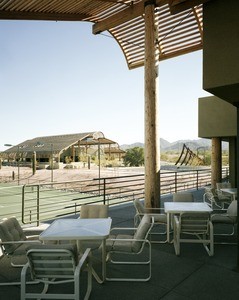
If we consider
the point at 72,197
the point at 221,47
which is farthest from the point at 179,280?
the point at 72,197

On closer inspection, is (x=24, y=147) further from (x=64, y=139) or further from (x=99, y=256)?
(x=99, y=256)

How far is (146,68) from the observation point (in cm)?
630

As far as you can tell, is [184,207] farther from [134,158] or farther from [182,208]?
[134,158]

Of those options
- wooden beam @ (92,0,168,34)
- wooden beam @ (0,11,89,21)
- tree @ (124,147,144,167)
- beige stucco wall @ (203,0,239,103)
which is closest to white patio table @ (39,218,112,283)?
beige stucco wall @ (203,0,239,103)

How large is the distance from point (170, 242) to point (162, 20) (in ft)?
22.1

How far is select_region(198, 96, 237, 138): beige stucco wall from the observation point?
10614mm

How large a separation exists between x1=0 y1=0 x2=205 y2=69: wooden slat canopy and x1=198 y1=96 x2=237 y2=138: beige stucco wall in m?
3.30

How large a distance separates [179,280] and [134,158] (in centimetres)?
4574

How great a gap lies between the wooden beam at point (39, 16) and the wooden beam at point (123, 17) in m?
0.47

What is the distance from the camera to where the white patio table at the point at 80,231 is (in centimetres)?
316

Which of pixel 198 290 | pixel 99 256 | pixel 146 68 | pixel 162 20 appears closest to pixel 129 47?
pixel 162 20

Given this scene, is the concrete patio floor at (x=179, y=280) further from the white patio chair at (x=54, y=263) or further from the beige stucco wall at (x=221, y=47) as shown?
the beige stucco wall at (x=221, y=47)

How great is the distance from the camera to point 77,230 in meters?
3.43

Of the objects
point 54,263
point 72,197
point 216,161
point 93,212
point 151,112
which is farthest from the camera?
point 72,197
